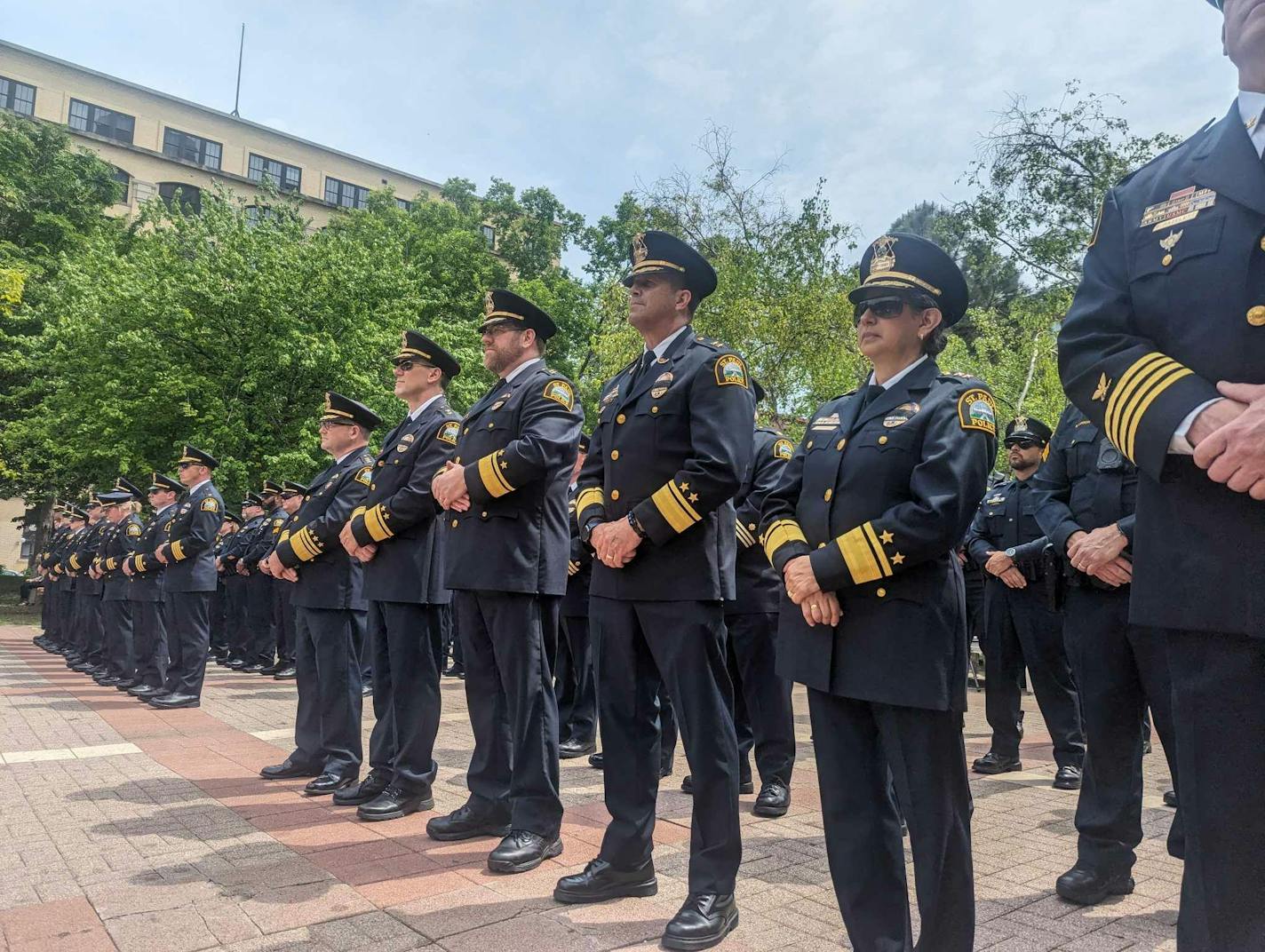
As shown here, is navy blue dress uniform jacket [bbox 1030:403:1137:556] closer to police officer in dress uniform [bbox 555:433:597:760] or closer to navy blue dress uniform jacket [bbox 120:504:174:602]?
police officer in dress uniform [bbox 555:433:597:760]

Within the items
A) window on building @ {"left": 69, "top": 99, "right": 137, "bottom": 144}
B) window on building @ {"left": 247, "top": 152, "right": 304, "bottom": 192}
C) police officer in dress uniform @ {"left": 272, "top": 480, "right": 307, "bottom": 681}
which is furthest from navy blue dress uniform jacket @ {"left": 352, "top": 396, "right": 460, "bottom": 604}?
window on building @ {"left": 69, "top": 99, "right": 137, "bottom": 144}

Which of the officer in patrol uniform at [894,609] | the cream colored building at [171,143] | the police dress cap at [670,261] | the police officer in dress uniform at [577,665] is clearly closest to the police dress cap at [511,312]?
the police dress cap at [670,261]

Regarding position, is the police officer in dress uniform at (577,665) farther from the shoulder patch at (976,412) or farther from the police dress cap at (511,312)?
the shoulder patch at (976,412)

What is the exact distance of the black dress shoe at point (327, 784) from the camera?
5391mm

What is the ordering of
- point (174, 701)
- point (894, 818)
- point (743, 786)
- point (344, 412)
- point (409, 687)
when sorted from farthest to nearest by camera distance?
point (174, 701) → point (344, 412) → point (743, 786) → point (409, 687) → point (894, 818)

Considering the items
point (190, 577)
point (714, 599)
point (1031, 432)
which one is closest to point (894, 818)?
point (714, 599)

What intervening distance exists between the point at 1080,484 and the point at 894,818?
226 cm

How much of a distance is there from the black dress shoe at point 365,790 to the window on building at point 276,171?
49450 mm

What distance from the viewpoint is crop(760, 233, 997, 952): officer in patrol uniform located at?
263 cm

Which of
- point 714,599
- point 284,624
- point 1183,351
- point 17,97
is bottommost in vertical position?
point 284,624

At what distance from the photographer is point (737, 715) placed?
20.3 feet

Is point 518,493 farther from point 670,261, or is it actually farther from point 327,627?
point 327,627

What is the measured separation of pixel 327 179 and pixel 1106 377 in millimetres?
55124

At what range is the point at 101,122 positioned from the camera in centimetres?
4531
